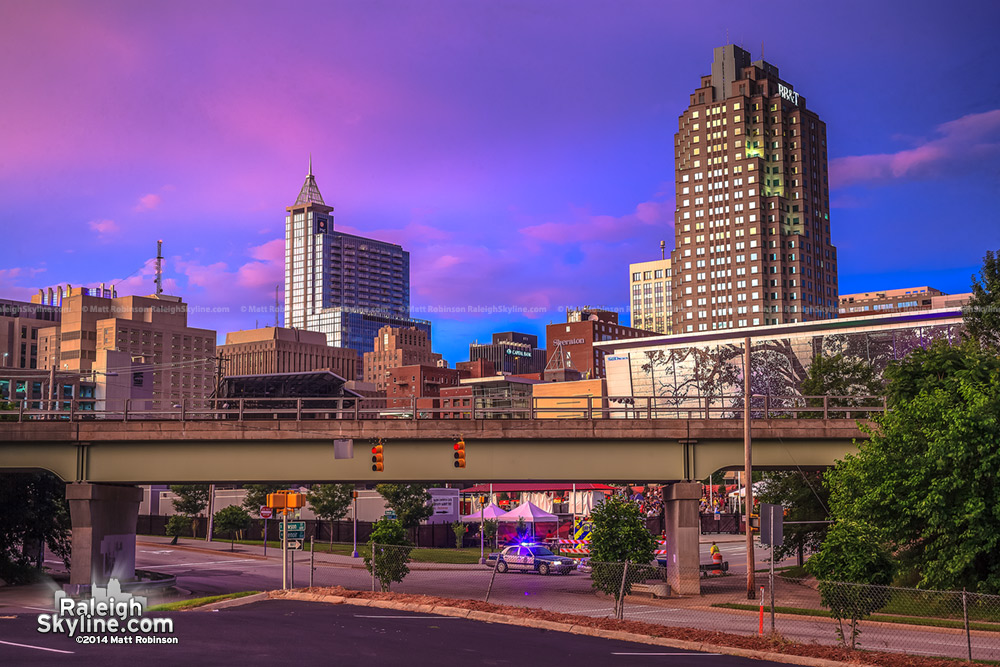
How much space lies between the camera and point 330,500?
7419 cm

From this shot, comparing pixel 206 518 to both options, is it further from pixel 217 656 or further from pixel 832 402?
pixel 217 656

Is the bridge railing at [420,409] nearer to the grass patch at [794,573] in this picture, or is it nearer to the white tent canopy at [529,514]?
the grass patch at [794,573]

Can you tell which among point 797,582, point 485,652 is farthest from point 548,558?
point 485,652

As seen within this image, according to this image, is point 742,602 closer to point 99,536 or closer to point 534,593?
point 534,593

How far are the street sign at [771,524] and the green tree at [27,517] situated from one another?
1193 inches

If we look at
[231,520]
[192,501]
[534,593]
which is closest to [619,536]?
[534,593]

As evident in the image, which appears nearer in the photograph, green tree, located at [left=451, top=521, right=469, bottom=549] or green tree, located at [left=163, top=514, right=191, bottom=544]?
green tree, located at [left=451, top=521, right=469, bottom=549]

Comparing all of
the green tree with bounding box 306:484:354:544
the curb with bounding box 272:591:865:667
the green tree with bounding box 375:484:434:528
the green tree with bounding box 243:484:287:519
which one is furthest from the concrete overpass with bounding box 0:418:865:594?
the green tree with bounding box 243:484:287:519

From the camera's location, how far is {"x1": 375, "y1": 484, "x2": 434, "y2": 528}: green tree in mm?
73188

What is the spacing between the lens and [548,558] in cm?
5203

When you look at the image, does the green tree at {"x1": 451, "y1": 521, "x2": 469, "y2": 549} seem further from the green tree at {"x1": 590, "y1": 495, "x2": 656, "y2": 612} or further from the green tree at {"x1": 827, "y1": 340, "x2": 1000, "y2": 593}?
the green tree at {"x1": 827, "y1": 340, "x2": 1000, "y2": 593}

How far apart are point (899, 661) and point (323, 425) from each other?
2437 cm

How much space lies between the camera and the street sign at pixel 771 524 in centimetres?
2797

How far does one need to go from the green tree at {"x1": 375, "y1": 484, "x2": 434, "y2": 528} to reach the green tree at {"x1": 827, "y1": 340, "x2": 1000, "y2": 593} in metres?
43.9
